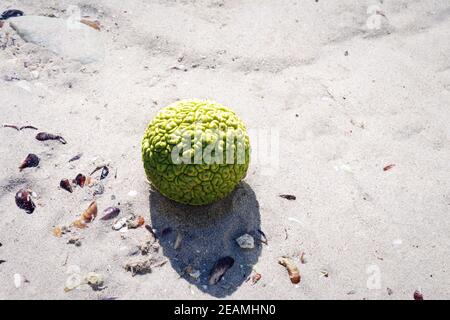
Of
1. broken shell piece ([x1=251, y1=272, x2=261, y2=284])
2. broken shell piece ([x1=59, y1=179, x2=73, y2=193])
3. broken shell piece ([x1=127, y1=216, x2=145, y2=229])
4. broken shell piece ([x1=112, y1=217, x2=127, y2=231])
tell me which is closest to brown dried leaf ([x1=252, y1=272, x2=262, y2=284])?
broken shell piece ([x1=251, y1=272, x2=261, y2=284])

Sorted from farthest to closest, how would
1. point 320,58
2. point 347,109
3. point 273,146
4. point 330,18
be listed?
point 330,18
point 320,58
point 347,109
point 273,146

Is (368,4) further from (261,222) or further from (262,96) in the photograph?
(261,222)

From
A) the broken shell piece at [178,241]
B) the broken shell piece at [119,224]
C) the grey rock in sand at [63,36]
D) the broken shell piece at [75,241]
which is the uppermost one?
the grey rock in sand at [63,36]

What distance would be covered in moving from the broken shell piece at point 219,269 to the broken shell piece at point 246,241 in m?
0.14

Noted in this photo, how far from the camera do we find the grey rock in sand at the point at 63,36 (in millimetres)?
5082

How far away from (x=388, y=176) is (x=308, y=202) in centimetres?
83

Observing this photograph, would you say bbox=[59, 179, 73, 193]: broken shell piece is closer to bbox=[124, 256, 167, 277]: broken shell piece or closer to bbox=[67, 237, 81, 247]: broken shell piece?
bbox=[67, 237, 81, 247]: broken shell piece

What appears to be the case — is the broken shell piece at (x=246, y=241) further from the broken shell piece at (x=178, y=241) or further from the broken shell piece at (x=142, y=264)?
the broken shell piece at (x=142, y=264)

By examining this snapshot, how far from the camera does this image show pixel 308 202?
3818 millimetres

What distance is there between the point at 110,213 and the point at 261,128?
172cm

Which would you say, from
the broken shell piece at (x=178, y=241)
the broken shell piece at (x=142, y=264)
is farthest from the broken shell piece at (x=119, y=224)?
the broken shell piece at (x=178, y=241)

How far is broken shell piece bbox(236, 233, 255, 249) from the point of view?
342 centimetres
